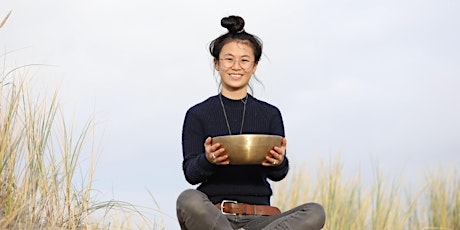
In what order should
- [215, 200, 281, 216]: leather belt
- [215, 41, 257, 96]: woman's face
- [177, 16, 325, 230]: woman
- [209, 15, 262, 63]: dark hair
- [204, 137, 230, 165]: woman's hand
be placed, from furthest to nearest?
[209, 15, 262, 63]: dark hair
[215, 41, 257, 96]: woman's face
[215, 200, 281, 216]: leather belt
[177, 16, 325, 230]: woman
[204, 137, 230, 165]: woman's hand

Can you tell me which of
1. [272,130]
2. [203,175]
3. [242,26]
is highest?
[242,26]

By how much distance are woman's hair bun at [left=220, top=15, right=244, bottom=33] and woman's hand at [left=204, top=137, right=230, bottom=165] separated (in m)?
0.76

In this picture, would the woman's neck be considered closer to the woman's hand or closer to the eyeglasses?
the eyeglasses

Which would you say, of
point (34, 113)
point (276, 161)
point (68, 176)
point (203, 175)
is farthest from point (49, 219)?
point (276, 161)

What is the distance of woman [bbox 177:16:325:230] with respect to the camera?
3094mm

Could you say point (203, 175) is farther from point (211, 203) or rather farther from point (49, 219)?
point (49, 219)

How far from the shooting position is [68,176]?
399 centimetres

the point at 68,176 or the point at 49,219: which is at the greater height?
the point at 68,176

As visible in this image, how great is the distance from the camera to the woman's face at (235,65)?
133 inches

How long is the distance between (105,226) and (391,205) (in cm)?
210

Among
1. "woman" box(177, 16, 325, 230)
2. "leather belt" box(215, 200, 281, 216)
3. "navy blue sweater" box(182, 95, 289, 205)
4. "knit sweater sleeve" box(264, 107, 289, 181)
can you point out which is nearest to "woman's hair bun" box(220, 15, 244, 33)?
"woman" box(177, 16, 325, 230)

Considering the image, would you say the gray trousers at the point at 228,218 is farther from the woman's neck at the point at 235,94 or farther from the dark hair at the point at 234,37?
the dark hair at the point at 234,37

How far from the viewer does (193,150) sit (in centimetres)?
338

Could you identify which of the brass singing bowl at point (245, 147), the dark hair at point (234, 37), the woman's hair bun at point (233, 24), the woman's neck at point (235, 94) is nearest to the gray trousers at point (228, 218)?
the brass singing bowl at point (245, 147)
